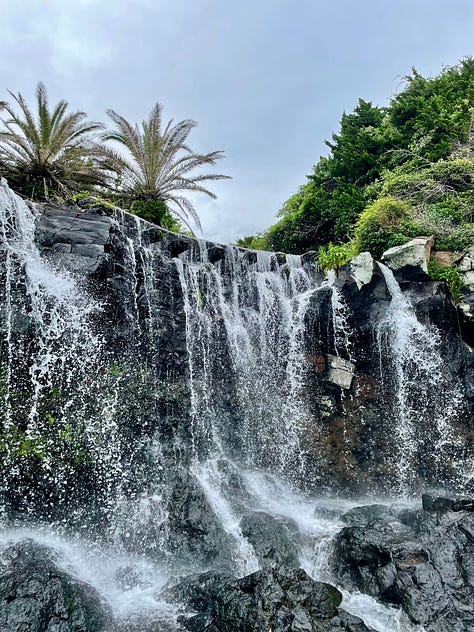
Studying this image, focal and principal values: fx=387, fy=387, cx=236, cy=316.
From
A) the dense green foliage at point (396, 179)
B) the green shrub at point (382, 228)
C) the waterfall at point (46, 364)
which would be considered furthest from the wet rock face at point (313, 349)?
the dense green foliage at point (396, 179)

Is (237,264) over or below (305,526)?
over

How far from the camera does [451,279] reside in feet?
39.5

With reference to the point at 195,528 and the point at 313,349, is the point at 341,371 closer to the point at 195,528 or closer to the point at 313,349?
the point at 313,349

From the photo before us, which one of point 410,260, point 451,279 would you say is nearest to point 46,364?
point 410,260

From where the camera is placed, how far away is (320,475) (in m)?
11.1

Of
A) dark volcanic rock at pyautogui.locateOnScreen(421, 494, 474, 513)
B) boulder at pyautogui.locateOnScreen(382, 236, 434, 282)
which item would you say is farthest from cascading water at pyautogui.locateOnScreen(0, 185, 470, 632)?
dark volcanic rock at pyautogui.locateOnScreen(421, 494, 474, 513)

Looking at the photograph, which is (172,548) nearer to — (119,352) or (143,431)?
(143,431)

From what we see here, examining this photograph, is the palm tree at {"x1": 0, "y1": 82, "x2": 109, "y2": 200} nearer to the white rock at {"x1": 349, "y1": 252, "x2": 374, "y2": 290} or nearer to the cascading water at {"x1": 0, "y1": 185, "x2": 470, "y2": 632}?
the cascading water at {"x1": 0, "y1": 185, "x2": 470, "y2": 632}

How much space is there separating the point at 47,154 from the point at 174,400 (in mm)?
8856

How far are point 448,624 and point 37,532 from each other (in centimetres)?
723

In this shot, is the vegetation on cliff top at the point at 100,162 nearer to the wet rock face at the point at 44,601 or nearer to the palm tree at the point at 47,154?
the palm tree at the point at 47,154


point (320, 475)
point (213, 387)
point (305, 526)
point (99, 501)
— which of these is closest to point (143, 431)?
point (99, 501)

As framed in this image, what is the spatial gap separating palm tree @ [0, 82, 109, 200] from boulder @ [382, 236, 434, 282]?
10.3m

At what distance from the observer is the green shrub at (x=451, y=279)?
39.4 feet
